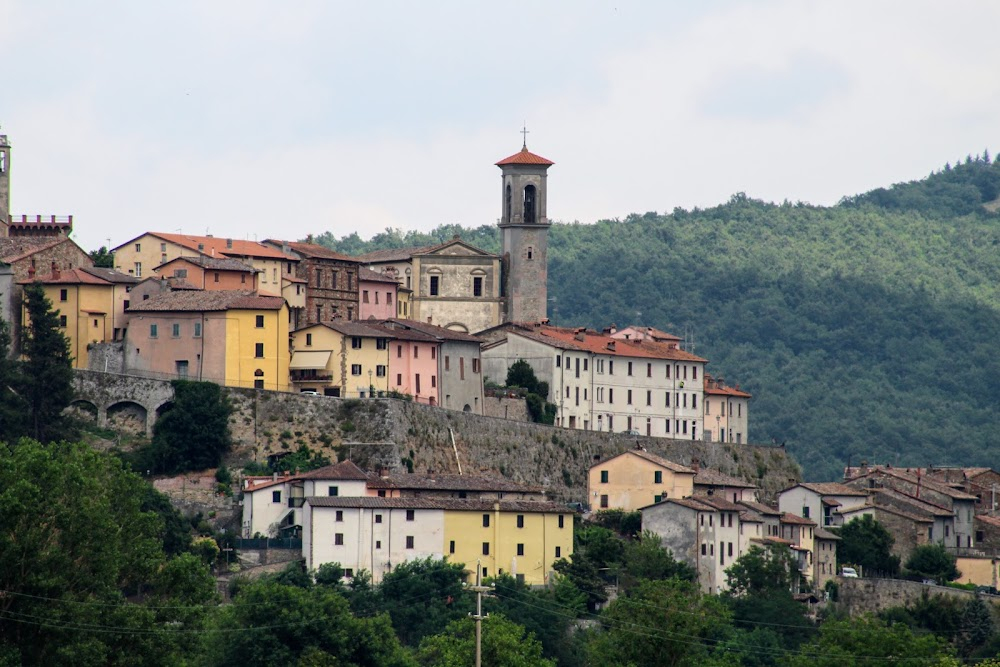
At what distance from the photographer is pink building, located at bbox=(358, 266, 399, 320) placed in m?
106

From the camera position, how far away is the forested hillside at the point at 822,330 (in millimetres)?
166875

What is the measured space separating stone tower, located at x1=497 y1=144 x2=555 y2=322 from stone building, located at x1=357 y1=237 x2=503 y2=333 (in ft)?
2.33

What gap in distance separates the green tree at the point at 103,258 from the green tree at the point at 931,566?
34.8 metres

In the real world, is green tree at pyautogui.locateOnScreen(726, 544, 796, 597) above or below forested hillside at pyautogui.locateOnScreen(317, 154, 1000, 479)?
below

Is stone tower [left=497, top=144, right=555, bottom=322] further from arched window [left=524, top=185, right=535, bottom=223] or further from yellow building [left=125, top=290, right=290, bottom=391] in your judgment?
yellow building [left=125, top=290, right=290, bottom=391]

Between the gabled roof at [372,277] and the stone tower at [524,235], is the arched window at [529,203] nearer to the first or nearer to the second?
the stone tower at [524,235]

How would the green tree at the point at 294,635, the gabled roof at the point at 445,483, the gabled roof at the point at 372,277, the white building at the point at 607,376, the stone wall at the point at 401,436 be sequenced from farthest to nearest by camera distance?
the gabled roof at the point at 372,277, the white building at the point at 607,376, the stone wall at the point at 401,436, the gabled roof at the point at 445,483, the green tree at the point at 294,635

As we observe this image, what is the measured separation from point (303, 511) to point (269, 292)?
16830 millimetres

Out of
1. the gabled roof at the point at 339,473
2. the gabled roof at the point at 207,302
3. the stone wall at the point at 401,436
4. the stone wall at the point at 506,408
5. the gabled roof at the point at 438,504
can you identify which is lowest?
the gabled roof at the point at 438,504

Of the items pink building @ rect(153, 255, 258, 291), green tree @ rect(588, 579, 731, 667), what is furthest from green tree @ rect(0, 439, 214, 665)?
pink building @ rect(153, 255, 258, 291)

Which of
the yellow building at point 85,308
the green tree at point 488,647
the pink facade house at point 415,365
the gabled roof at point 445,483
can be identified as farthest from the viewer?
the pink facade house at point 415,365

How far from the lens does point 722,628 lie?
8481cm

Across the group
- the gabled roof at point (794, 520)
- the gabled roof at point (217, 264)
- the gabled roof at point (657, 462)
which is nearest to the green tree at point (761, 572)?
the gabled roof at point (794, 520)

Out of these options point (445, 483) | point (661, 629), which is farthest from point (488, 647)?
point (445, 483)
